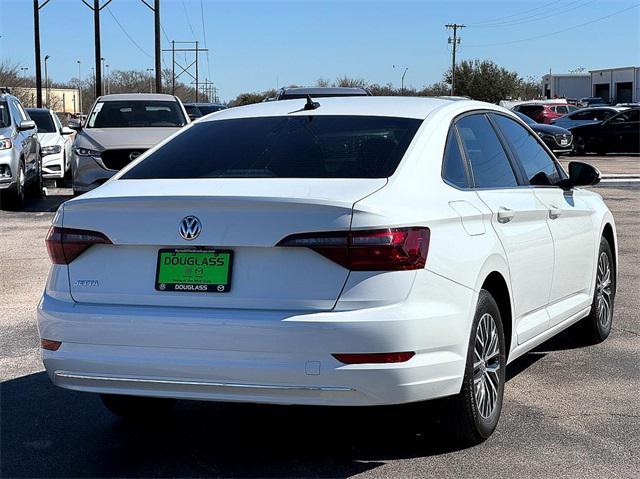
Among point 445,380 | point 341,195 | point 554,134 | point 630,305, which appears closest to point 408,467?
point 445,380

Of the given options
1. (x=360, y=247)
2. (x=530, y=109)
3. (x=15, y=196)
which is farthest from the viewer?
(x=530, y=109)

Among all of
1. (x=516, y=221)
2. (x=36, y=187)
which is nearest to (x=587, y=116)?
(x=36, y=187)

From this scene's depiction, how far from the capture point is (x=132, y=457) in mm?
5039

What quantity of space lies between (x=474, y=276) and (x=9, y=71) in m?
71.4

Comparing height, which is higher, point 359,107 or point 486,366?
point 359,107

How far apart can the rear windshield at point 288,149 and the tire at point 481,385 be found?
0.85 meters

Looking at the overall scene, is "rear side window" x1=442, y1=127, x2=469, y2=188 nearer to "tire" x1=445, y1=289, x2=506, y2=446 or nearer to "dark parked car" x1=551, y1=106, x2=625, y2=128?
"tire" x1=445, y1=289, x2=506, y2=446

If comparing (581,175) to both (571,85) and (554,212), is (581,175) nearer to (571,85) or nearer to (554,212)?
(554,212)

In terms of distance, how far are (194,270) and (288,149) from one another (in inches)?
39.7

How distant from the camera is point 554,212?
6.27m

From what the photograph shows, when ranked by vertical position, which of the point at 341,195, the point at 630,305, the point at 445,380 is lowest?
the point at 630,305

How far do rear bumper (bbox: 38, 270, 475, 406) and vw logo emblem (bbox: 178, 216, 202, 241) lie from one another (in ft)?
1.04

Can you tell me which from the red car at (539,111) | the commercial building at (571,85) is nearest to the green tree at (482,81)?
the commercial building at (571,85)

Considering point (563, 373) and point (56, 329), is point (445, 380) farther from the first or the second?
point (563, 373)
